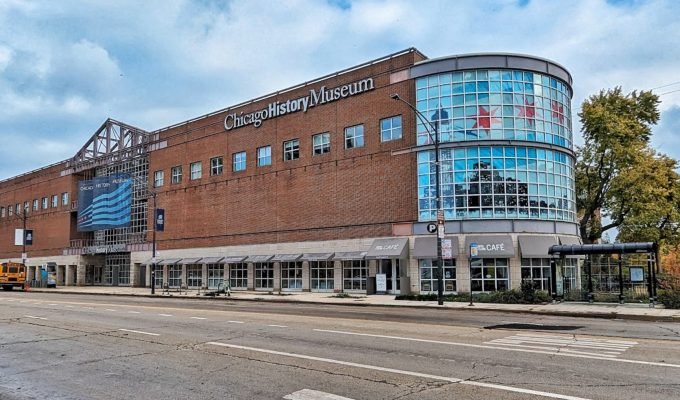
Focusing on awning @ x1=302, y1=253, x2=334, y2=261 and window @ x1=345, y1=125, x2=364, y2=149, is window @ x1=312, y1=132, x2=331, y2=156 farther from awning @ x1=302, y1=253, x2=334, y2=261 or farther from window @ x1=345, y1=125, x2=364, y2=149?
awning @ x1=302, y1=253, x2=334, y2=261

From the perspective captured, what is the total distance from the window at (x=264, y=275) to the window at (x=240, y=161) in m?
8.35

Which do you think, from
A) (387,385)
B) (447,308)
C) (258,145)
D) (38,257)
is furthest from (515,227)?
(38,257)

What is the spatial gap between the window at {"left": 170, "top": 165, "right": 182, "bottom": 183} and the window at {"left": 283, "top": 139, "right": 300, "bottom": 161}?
1439 cm

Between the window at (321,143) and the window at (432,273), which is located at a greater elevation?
the window at (321,143)

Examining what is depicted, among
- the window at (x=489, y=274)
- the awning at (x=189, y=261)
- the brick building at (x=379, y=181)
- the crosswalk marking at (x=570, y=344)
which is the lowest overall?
the crosswalk marking at (x=570, y=344)

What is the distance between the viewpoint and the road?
7938 millimetres

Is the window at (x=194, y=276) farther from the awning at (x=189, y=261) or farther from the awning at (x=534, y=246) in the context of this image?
the awning at (x=534, y=246)

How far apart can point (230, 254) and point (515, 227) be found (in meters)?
24.1

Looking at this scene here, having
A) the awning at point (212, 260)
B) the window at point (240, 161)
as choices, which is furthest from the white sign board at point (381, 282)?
the window at point (240, 161)

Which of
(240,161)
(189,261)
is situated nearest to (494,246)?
(240,161)

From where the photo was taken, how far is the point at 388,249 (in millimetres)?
34750

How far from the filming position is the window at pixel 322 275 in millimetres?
39156

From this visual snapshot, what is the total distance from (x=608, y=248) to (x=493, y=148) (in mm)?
10753

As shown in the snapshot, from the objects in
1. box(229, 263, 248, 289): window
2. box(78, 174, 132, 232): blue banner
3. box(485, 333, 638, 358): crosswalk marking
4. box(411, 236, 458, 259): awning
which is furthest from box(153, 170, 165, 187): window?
box(485, 333, 638, 358): crosswalk marking
